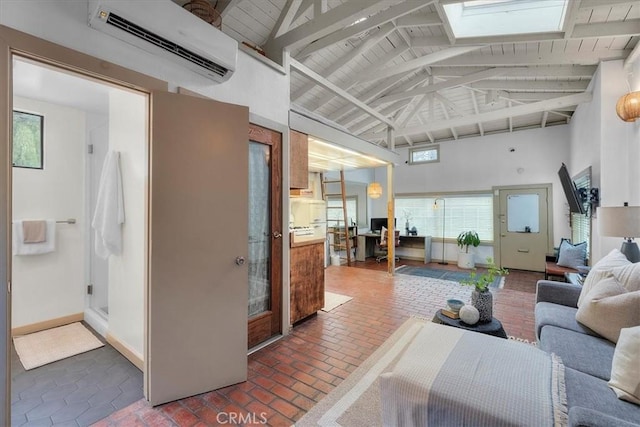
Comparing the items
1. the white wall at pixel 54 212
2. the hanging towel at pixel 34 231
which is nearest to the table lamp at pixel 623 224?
the white wall at pixel 54 212

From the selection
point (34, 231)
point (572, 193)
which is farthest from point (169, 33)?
point (572, 193)

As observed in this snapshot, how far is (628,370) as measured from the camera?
1.34 m

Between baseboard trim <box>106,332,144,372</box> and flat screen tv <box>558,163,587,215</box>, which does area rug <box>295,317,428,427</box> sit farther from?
flat screen tv <box>558,163,587,215</box>

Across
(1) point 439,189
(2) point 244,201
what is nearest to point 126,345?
(2) point 244,201

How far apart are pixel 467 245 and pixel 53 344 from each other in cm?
758

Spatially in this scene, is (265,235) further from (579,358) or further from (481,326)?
(579,358)

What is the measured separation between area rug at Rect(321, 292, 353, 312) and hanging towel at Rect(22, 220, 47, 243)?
3373mm

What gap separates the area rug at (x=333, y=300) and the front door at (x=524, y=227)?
4.75m

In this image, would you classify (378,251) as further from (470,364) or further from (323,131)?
(470,364)

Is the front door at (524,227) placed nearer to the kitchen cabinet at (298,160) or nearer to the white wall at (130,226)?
the kitchen cabinet at (298,160)

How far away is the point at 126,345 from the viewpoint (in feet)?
8.42

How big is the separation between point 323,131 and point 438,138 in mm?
5223

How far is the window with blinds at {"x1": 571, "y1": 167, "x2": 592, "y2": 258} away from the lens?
4134mm

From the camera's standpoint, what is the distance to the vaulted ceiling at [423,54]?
290 centimetres
